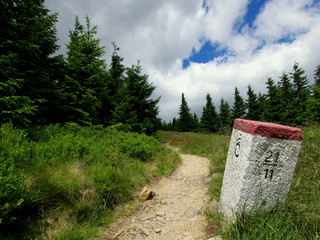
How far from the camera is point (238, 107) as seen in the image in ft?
130

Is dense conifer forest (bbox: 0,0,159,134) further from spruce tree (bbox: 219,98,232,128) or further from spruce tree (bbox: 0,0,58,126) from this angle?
spruce tree (bbox: 219,98,232,128)

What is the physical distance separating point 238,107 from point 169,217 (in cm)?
4178

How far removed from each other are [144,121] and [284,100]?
3247 cm

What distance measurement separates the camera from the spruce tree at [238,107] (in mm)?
38938

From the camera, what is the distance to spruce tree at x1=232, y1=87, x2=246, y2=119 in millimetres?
38938

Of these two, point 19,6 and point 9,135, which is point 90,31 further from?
point 9,135

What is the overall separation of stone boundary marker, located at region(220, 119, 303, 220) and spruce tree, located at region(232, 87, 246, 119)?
40.8 meters

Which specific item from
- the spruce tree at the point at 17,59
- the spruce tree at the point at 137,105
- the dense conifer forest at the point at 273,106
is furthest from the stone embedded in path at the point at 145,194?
the dense conifer forest at the point at 273,106

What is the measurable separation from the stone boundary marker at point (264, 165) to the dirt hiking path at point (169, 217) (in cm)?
79

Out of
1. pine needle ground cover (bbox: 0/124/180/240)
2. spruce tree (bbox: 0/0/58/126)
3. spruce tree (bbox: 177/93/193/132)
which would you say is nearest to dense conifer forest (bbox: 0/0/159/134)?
spruce tree (bbox: 0/0/58/126)

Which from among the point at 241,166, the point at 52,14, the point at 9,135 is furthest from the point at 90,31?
the point at 241,166

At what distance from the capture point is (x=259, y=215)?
86.8 inches

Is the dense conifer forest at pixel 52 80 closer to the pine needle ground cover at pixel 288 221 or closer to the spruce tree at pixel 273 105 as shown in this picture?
the pine needle ground cover at pixel 288 221

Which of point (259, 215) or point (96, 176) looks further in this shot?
point (96, 176)
